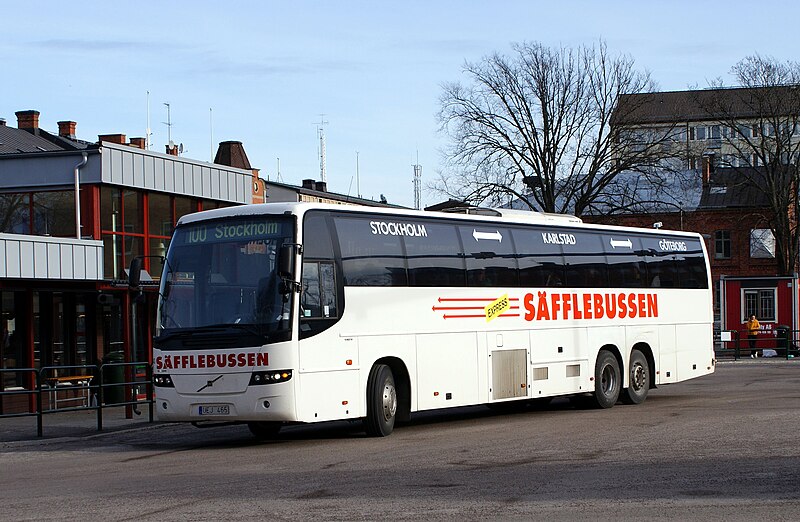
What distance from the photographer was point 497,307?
20766 millimetres

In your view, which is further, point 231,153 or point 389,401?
point 231,153

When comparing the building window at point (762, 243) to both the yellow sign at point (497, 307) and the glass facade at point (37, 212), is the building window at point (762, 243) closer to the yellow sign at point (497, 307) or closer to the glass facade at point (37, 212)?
the glass facade at point (37, 212)

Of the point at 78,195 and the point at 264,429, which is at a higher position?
the point at 78,195

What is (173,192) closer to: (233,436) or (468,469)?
(233,436)

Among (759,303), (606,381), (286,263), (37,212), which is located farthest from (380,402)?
(759,303)

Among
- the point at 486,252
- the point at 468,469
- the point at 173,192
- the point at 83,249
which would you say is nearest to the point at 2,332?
the point at 83,249

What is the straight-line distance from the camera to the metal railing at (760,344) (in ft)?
154

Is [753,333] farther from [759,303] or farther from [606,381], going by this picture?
[606,381]

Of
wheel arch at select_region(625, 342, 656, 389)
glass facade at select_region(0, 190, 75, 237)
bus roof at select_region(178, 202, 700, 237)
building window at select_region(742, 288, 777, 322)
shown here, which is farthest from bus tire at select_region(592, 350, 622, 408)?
building window at select_region(742, 288, 777, 322)

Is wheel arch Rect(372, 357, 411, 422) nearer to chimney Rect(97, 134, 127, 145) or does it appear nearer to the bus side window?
the bus side window

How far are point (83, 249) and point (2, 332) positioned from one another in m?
2.57

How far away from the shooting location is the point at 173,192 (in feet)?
108

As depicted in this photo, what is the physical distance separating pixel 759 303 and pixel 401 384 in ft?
124

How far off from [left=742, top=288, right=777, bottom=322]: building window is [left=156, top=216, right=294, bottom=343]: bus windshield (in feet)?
130
